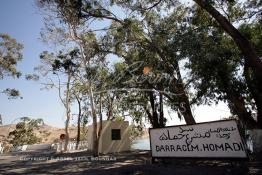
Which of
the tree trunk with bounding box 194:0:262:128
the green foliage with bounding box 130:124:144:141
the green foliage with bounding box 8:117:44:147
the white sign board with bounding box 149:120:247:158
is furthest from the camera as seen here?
the green foliage with bounding box 8:117:44:147

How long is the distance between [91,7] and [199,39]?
786 cm

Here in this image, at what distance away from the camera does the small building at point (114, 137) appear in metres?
22.8

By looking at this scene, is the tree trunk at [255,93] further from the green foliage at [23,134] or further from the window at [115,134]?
the green foliage at [23,134]

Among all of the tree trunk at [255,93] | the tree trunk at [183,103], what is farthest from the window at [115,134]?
the tree trunk at [255,93]

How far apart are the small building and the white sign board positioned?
12290mm

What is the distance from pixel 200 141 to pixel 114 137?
15.2 metres

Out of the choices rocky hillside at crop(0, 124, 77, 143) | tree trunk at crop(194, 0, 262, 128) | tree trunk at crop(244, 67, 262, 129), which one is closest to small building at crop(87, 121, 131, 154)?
tree trunk at crop(244, 67, 262, 129)

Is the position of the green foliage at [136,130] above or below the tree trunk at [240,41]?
below

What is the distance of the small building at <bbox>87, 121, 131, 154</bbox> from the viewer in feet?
74.6

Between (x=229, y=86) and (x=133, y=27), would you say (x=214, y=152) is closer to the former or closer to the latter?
(x=229, y=86)

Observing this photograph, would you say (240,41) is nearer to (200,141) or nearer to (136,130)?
(200,141)

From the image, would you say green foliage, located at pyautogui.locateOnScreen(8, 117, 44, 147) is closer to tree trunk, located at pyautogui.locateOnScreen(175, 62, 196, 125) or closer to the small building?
the small building

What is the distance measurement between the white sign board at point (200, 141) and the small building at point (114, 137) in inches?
484

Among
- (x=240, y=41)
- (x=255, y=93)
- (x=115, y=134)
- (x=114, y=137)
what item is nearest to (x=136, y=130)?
(x=115, y=134)
